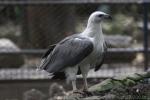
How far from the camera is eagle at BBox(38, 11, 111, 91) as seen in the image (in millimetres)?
6230

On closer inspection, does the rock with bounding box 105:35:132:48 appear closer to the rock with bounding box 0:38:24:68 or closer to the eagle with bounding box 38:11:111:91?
the rock with bounding box 0:38:24:68

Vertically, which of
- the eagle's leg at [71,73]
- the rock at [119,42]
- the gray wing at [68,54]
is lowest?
the rock at [119,42]

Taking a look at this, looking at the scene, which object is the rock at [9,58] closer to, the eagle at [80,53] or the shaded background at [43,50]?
the shaded background at [43,50]

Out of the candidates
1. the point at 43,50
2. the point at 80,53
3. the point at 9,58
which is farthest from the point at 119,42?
the point at 80,53

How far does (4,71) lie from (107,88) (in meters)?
4.70

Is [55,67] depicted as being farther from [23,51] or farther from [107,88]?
[23,51]

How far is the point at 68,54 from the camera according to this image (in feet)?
21.3

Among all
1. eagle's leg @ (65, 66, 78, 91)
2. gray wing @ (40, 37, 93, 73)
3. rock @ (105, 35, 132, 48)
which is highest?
gray wing @ (40, 37, 93, 73)

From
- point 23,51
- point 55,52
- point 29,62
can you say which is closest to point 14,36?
point 29,62

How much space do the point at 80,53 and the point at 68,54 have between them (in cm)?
23

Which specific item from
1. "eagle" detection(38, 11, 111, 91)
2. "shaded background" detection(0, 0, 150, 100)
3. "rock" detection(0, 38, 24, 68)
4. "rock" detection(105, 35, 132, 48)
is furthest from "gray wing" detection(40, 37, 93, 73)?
"rock" detection(105, 35, 132, 48)

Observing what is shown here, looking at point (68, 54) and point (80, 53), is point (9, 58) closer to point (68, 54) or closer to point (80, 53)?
point (68, 54)

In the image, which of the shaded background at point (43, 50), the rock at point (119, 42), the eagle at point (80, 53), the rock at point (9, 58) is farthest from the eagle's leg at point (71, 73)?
the rock at point (119, 42)

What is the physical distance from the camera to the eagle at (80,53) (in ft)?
20.4
